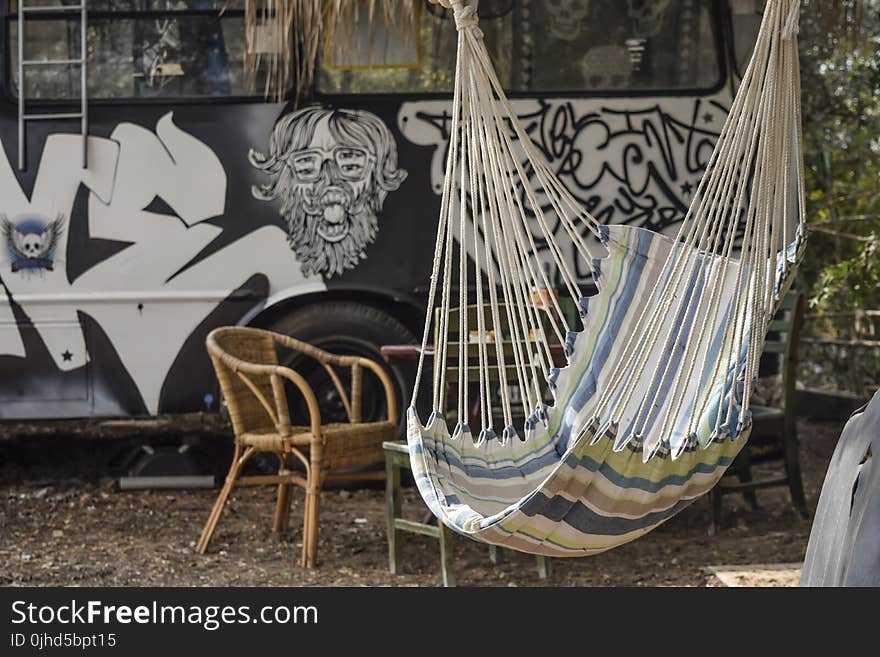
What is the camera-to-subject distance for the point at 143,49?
16.7 ft

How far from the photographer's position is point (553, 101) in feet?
16.9

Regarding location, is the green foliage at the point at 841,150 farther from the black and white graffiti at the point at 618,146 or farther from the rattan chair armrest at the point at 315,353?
the rattan chair armrest at the point at 315,353

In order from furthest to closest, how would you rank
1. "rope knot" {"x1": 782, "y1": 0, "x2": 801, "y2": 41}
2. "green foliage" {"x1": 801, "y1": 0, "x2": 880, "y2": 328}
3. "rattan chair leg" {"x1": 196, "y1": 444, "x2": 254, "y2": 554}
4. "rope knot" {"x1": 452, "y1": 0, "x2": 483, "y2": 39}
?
"green foliage" {"x1": 801, "y1": 0, "x2": 880, "y2": 328}, "rattan chair leg" {"x1": 196, "y1": 444, "x2": 254, "y2": 554}, "rope knot" {"x1": 452, "y1": 0, "x2": 483, "y2": 39}, "rope knot" {"x1": 782, "y1": 0, "x2": 801, "y2": 41}

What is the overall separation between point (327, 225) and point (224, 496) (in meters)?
1.45

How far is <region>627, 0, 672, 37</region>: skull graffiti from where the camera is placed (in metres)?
5.06

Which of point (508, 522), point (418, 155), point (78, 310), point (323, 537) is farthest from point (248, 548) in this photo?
point (508, 522)

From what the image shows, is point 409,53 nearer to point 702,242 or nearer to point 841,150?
point 702,242

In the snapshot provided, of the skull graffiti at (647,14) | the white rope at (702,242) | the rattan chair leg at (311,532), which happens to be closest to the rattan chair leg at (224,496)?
the rattan chair leg at (311,532)

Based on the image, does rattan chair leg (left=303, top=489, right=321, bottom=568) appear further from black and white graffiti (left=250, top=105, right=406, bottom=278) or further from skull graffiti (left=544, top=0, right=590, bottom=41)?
skull graffiti (left=544, top=0, right=590, bottom=41)

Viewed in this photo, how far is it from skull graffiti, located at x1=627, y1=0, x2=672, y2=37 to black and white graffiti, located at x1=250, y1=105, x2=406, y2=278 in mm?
1149

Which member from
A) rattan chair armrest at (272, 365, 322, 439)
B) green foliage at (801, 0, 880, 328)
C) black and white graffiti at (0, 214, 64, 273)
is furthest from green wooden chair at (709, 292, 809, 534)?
black and white graffiti at (0, 214, 64, 273)

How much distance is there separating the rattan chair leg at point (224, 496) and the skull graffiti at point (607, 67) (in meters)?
2.20
